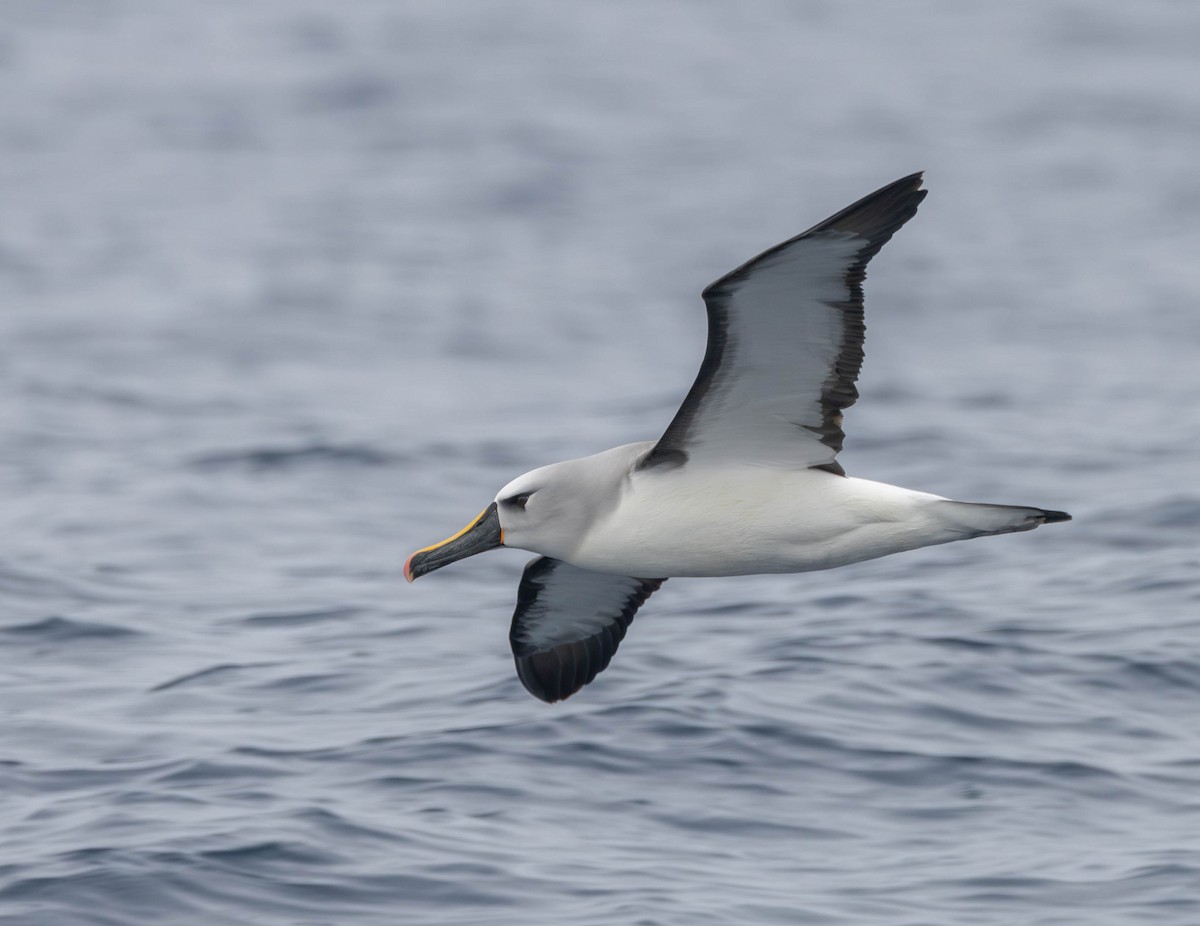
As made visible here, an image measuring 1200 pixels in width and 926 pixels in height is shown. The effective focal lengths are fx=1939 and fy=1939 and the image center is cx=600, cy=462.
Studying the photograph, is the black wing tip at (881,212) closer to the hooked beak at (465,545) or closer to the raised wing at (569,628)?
the hooked beak at (465,545)

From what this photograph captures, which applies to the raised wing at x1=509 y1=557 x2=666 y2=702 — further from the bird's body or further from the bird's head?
the bird's body

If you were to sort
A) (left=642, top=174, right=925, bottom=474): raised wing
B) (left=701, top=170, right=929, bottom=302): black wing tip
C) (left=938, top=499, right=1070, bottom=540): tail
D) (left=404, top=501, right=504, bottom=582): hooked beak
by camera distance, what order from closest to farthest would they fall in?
(left=701, top=170, right=929, bottom=302): black wing tip → (left=642, top=174, right=925, bottom=474): raised wing → (left=938, top=499, right=1070, bottom=540): tail → (left=404, top=501, right=504, bottom=582): hooked beak

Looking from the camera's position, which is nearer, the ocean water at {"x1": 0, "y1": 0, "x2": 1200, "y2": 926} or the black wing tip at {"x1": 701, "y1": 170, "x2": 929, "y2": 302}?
the black wing tip at {"x1": 701, "y1": 170, "x2": 929, "y2": 302}

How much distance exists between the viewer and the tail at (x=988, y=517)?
29.1ft

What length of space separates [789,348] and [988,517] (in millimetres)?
1206

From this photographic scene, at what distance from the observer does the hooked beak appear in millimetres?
9750

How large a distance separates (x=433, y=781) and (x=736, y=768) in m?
1.92

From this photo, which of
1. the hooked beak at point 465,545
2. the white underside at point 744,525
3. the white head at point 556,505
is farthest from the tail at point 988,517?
the hooked beak at point 465,545

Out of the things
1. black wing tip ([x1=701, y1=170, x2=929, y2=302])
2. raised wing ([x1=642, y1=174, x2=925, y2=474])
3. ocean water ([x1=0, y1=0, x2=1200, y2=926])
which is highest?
black wing tip ([x1=701, y1=170, x2=929, y2=302])

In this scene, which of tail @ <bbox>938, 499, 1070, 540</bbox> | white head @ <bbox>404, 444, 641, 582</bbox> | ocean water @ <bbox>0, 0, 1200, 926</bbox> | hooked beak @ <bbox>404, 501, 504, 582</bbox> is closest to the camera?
tail @ <bbox>938, 499, 1070, 540</bbox>

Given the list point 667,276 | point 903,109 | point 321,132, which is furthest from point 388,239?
point 903,109

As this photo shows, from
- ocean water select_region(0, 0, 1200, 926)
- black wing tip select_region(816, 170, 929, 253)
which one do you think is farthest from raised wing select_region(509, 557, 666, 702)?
black wing tip select_region(816, 170, 929, 253)

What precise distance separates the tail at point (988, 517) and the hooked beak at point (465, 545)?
2.24m

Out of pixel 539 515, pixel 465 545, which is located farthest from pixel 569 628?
pixel 539 515
